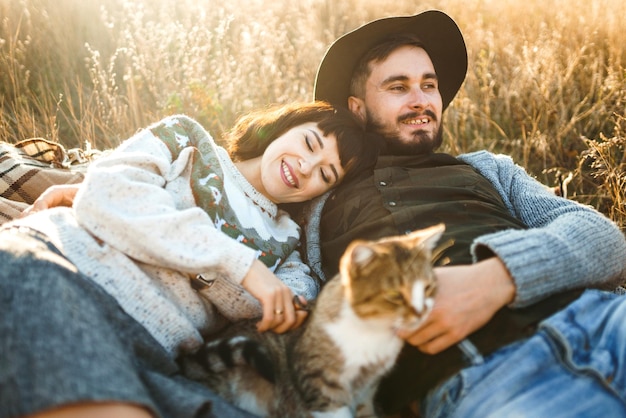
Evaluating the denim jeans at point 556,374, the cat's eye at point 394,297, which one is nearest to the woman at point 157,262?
the cat's eye at point 394,297

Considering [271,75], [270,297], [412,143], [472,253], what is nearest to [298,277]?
[270,297]

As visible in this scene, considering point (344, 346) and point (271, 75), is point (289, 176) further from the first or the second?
point (271, 75)

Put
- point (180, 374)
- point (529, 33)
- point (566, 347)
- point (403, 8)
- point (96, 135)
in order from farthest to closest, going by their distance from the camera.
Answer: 1. point (403, 8)
2. point (529, 33)
3. point (96, 135)
4. point (180, 374)
5. point (566, 347)

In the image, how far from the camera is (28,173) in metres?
2.22

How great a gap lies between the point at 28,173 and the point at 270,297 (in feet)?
4.33

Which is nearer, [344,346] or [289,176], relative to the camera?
[344,346]

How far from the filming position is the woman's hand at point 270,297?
161 cm

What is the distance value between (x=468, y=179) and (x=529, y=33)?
3.15 metres

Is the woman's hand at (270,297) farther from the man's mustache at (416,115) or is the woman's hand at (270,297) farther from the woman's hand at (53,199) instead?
the man's mustache at (416,115)

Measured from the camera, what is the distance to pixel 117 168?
5.68ft

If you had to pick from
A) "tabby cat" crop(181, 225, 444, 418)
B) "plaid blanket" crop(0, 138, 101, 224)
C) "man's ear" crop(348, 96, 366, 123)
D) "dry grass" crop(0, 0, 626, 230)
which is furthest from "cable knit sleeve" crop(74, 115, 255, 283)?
"dry grass" crop(0, 0, 626, 230)

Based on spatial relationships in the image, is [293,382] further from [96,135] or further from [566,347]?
[96,135]

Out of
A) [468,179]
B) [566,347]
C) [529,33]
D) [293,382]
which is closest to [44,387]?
[293,382]

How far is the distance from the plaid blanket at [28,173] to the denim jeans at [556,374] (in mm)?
1754
